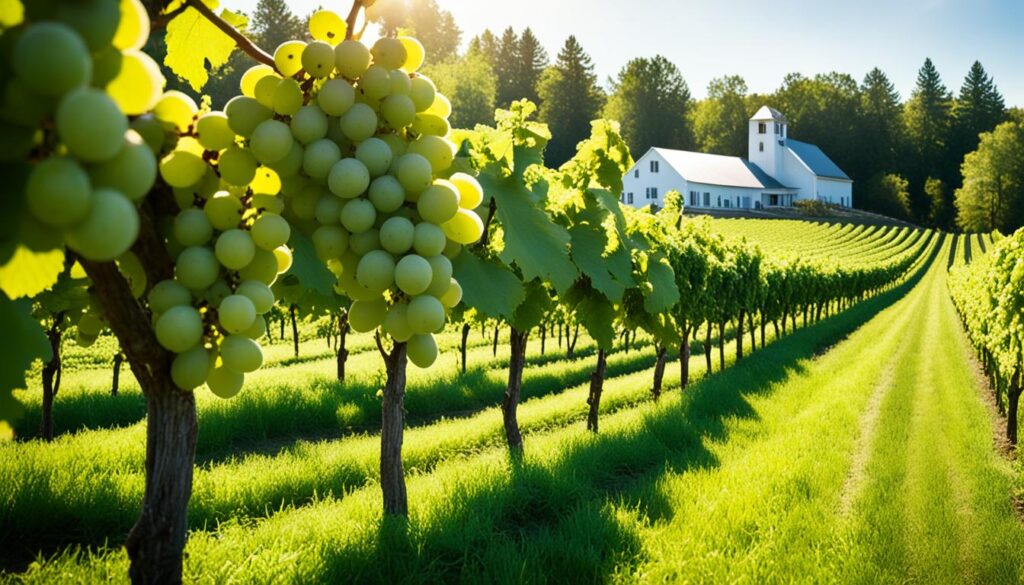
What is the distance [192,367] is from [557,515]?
5221 mm

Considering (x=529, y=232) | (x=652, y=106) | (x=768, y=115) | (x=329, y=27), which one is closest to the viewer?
(x=329, y=27)

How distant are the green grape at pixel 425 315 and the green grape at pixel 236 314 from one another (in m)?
0.27

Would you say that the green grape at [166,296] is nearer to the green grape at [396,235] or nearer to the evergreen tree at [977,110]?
the green grape at [396,235]

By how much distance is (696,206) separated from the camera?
70125 millimetres

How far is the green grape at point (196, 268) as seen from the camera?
46.0 inches

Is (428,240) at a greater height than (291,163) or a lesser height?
lesser

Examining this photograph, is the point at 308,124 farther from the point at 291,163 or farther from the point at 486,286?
the point at 486,286

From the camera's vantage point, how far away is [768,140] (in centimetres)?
8381

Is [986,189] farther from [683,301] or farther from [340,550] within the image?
[340,550]

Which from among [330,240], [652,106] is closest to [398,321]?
[330,240]

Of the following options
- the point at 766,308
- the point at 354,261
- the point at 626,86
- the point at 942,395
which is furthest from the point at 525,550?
the point at 626,86

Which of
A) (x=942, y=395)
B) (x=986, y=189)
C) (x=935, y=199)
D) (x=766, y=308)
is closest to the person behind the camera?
(x=942, y=395)

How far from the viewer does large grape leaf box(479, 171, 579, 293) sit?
224 centimetres

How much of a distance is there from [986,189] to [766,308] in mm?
76975
